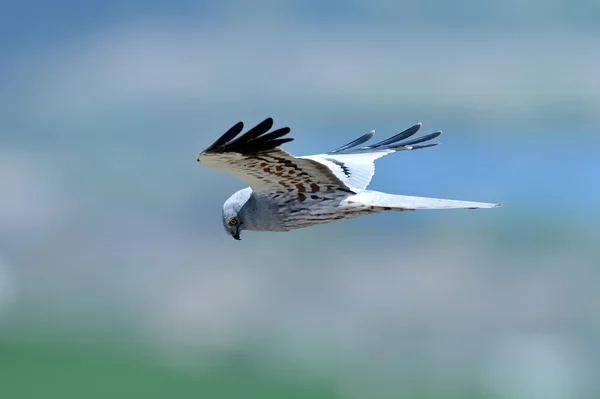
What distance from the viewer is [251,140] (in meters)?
7.02

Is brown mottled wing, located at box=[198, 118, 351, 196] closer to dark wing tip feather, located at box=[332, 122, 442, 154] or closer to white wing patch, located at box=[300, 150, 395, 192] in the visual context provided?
white wing patch, located at box=[300, 150, 395, 192]

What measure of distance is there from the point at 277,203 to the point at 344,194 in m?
0.60

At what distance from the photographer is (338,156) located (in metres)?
9.51

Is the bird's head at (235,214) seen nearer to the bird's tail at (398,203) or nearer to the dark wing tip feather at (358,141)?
the bird's tail at (398,203)

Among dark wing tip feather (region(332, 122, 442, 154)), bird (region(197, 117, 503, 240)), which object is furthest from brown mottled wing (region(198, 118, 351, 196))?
dark wing tip feather (region(332, 122, 442, 154))

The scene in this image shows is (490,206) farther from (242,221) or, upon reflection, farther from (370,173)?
(242,221)

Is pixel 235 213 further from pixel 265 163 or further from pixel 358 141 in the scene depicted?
pixel 358 141

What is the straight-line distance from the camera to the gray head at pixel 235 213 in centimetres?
855

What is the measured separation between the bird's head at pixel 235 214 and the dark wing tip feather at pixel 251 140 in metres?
1.46

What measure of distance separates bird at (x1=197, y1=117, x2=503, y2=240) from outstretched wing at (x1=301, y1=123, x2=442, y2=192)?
0.01 meters

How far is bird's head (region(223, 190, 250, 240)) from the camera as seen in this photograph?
8.55 meters

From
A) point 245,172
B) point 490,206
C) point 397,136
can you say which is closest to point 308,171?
point 245,172

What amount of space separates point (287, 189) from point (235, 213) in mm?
688

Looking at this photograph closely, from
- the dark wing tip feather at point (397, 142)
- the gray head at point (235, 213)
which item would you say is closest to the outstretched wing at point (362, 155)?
the dark wing tip feather at point (397, 142)
